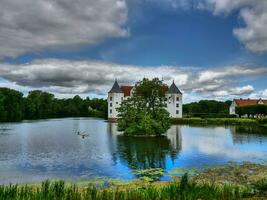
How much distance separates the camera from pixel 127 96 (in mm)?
96375

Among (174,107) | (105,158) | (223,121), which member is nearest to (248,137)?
(105,158)

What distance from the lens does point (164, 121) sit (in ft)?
151

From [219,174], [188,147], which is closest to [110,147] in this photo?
[188,147]

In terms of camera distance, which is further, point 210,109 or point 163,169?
point 210,109

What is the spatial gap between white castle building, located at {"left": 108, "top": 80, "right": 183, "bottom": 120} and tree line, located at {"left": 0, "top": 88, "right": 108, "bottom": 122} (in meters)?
23.9

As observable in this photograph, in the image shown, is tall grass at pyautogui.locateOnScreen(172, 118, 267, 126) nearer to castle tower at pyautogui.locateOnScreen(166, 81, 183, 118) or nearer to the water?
castle tower at pyautogui.locateOnScreen(166, 81, 183, 118)

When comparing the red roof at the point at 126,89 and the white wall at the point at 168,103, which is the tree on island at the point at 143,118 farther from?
the red roof at the point at 126,89

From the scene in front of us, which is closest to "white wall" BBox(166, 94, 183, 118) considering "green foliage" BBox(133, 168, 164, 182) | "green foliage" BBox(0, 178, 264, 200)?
"green foliage" BBox(133, 168, 164, 182)

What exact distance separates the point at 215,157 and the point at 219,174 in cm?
757

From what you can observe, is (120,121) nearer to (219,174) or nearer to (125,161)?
(125,161)

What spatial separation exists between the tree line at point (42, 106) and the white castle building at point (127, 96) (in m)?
23.9

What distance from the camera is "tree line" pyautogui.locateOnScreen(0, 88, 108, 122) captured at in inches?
3966

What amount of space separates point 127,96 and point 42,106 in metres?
44.7

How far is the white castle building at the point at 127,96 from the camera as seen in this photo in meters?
94.9
